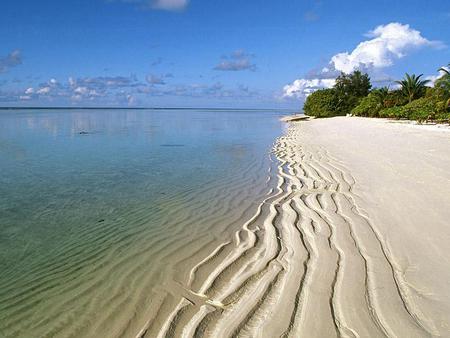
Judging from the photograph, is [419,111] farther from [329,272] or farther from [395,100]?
[329,272]

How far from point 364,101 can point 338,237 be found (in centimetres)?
5910

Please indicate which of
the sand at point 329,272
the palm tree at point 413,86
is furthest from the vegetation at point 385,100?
the sand at point 329,272

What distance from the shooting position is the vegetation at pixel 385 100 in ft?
119

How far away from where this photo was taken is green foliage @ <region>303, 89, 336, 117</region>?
74.1m

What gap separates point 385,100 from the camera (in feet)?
186

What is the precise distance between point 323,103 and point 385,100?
64.2ft

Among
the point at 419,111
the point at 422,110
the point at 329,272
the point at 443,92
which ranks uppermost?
the point at 443,92

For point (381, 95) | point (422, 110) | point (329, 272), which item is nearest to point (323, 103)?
point (381, 95)

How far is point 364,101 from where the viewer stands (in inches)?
2312

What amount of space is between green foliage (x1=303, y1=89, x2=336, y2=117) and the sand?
69383mm

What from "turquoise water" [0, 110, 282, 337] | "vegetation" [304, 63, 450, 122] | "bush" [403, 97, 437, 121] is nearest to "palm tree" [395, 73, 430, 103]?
"vegetation" [304, 63, 450, 122]

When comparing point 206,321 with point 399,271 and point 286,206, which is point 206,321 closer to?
point 399,271

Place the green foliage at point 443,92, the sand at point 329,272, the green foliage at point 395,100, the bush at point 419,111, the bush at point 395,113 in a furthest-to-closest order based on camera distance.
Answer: the green foliage at point 395,100 → the bush at point 395,113 → the bush at point 419,111 → the green foliage at point 443,92 → the sand at point 329,272

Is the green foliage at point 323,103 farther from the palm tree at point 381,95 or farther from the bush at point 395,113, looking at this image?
the bush at point 395,113
